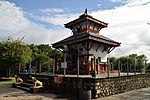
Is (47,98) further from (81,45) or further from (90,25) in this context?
(90,25)

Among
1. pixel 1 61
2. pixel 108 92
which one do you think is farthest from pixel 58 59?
pixel 1 61

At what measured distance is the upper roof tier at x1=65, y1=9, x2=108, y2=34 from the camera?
2127cm

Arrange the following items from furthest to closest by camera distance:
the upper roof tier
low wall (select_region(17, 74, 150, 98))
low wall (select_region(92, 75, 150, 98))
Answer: the upper roof tier
low wall (select_region(92, 75, 150, 98))
low wall (select_region(17, 74, 150, 98))

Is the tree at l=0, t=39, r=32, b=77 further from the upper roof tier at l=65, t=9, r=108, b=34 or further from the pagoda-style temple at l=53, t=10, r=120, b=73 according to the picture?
the upper roof tier at l=65, t=9, r=108, b=34

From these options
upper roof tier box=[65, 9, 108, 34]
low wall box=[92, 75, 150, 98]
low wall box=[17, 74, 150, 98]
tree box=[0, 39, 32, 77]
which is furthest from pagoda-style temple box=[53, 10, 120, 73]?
tree box=[0, 39, 32, 77]

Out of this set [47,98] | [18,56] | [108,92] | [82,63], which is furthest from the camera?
[18,56]

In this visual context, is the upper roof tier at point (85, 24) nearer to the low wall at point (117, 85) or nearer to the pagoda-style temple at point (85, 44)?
the pagoda-style temple at point (85, 44)

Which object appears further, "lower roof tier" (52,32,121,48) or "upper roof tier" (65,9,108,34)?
"upper roof tier" (65,9,108,34)

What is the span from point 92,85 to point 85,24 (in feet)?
35.8

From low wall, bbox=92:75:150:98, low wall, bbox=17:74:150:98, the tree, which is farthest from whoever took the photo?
the tree

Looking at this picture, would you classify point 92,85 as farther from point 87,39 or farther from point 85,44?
point 85,44

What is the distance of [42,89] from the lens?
45.0 feet

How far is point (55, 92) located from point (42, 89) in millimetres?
980

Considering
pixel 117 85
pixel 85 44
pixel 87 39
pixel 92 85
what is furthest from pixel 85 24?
pixel 92 85
